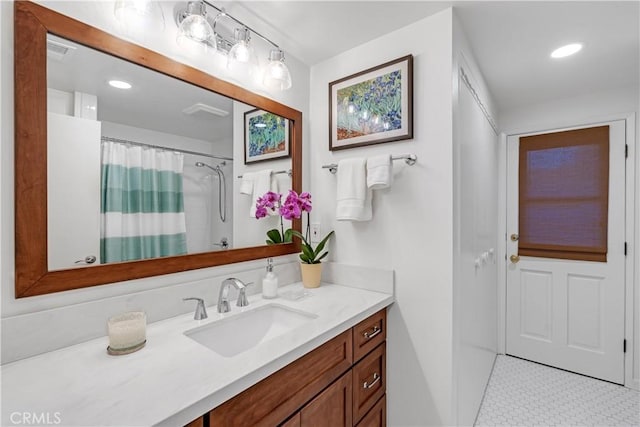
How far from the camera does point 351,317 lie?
120 centimetres

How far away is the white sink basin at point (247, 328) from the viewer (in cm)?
113

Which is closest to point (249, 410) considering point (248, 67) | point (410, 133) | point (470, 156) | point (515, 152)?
point (410, 133)

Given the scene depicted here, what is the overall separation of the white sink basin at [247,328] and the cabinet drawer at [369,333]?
0.73ft

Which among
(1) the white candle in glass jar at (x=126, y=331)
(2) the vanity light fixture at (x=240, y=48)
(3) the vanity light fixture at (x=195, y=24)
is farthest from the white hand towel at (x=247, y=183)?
(1) the white candle in glass jar at (x=126, y=331)

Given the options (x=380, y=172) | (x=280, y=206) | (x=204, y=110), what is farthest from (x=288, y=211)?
(x=204, y=110)

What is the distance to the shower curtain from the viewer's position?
1.04m

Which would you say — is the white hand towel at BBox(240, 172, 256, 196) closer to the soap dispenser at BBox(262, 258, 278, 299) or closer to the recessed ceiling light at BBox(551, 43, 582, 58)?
the soap dispenser at BBox(262, 258, 278, 299)

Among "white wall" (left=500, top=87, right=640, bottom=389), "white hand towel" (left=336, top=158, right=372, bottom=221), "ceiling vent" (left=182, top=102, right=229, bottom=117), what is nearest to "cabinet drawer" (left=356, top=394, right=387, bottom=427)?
"white hand towel" (left=336, top=158, right=372, bottom=221)

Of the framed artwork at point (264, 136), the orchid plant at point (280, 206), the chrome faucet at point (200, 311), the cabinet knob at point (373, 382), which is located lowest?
the cabinet knob at point (373, 382)

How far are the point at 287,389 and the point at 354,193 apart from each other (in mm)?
951

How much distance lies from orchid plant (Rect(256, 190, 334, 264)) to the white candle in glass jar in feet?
2.53

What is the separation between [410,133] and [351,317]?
0.92 metres

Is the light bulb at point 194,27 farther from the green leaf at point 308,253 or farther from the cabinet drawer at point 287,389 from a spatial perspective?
the cabinet drawer at point 287,389

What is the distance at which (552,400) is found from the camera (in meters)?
2.03
